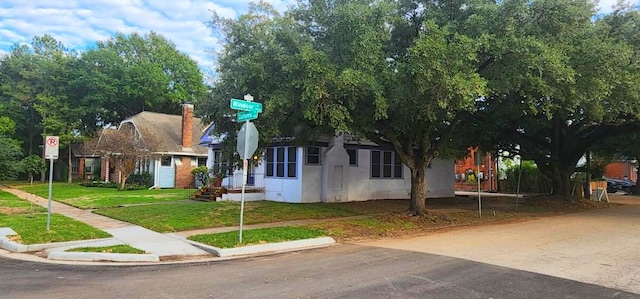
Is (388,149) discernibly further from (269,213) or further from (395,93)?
(395,93)

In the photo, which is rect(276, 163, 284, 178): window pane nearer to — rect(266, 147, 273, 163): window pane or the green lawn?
rect(266, 147, 273, 163): window pane

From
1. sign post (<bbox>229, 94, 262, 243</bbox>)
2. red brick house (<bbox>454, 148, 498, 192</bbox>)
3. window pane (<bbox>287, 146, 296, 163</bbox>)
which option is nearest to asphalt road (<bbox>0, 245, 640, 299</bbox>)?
sign post (<bbox>229, 94, 262, 243</bbox>)

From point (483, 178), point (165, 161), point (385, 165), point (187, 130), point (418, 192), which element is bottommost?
point (418, 192)

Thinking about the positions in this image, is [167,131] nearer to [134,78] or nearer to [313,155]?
[134,78]

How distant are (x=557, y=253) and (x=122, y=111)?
48695 millimetres

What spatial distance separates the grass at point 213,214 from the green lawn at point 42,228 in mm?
1640

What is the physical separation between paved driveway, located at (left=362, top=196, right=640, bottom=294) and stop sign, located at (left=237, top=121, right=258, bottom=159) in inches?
144

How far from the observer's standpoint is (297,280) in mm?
7270

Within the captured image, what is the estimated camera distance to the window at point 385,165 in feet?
76.9

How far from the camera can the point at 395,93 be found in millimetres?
11594

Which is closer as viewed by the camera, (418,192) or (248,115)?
(248,115)

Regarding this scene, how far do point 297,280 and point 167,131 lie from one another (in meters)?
30.6

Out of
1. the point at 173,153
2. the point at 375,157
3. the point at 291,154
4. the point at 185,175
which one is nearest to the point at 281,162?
the point at 291,154

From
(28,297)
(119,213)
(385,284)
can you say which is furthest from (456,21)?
(119,213)
